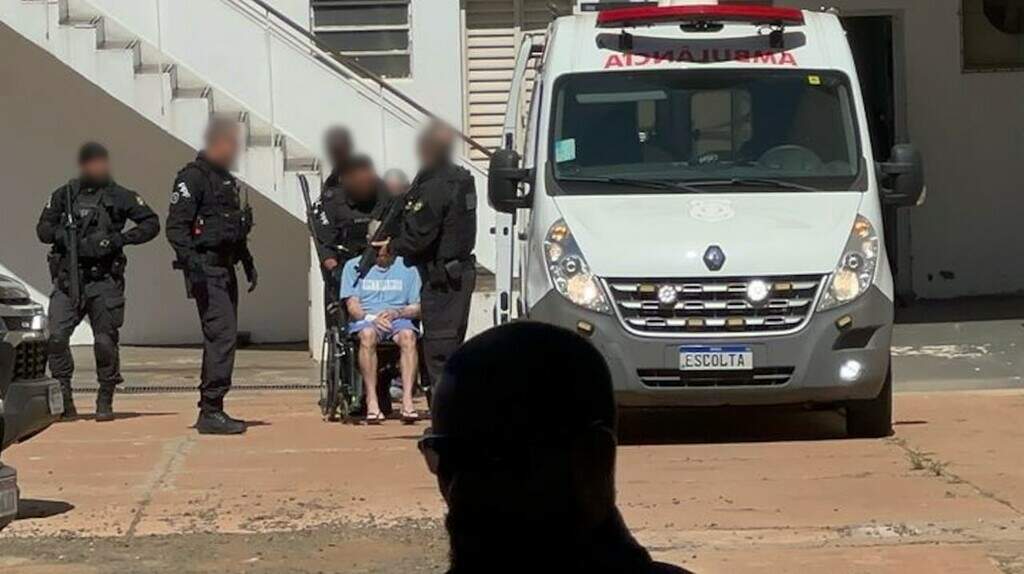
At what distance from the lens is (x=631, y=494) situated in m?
8.80

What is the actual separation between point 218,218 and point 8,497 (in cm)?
417

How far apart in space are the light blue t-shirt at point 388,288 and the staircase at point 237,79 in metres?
3.07

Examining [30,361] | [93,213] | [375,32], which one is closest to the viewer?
[30,361]

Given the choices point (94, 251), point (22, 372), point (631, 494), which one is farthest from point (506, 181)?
point (22, 372)

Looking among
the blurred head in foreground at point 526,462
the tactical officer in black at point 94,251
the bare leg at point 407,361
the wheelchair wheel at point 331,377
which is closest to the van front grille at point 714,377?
the bare leg at point 407,361

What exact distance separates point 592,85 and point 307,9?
20.8 feet

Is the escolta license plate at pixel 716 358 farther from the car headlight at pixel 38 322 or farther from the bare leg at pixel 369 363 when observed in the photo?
the car headlight at pixel 38 322

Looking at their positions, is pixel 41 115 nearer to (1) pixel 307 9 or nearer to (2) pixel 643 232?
(1) pixel 307 9

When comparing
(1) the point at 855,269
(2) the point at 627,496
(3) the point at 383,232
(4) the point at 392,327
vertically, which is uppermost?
(3) the point at 383,232

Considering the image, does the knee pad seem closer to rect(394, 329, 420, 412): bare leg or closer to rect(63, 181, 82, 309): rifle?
rect(63, 181, 82, 309): rifle

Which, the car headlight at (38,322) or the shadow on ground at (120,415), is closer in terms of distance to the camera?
the car headlight at (38,322)

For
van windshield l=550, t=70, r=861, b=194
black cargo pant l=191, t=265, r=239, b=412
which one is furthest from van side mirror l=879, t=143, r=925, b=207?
black cargo pant l=191, t=265, r=239, b=412

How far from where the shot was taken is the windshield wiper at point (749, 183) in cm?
1016

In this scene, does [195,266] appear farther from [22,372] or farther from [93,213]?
[22,372]
